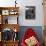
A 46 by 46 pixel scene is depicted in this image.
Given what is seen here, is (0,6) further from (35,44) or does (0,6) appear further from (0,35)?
(35,44)

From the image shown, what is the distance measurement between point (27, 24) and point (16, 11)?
62 centimetres

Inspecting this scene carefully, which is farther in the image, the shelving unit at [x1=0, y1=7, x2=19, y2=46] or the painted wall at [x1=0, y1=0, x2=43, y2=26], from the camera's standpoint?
the painted wall at [x1=0, y1=0, x2=43, y2=26]

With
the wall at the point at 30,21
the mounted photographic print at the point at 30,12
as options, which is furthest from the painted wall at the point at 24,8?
the mounted photographic print at the point at 30,12

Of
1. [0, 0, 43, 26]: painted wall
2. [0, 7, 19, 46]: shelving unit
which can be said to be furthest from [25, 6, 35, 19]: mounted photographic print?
[0, 7, 19, 46]: shelving unit

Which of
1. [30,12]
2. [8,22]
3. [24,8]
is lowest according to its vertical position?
[8,22]

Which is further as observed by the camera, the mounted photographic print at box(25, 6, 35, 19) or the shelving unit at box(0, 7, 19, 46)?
the mounted photographic print at box(25, 6, 35, 19)

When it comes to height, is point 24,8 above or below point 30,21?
above

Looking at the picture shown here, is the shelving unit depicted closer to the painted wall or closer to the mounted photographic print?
the painted wall

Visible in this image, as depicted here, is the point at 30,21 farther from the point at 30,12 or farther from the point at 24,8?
the point at 24,8

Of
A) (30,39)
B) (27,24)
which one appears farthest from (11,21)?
(30,39)

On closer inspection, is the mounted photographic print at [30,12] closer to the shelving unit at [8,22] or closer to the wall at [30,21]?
the wall at [30,21]

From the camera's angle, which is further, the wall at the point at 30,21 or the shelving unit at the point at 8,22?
the wall at the point at 30,21

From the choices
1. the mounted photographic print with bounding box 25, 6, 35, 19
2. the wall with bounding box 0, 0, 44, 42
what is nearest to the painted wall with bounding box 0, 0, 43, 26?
the wall with bounding box 0, 0, 44, 42

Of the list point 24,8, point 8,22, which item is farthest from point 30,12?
point 8,22
